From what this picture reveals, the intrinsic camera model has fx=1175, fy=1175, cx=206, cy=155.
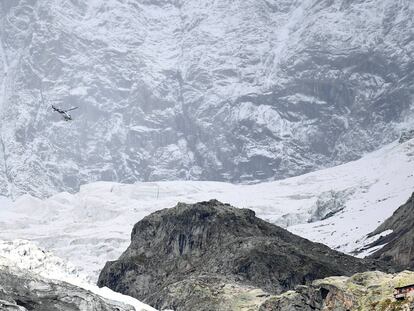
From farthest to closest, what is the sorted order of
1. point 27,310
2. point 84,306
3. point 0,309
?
→ point 84,306 → point 27,310 → point 0,309

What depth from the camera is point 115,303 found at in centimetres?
19512

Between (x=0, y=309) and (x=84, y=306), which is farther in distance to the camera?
(x=84, y=306)

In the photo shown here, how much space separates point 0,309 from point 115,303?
1310 inches

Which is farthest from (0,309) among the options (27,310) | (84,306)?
(84,306)

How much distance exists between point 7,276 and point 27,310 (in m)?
23.7

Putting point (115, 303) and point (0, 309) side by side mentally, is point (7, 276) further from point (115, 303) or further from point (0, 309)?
point (0, 309)

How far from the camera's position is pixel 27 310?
579 ft

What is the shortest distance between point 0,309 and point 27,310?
1192 centimetres

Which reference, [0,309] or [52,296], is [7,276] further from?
[0,309]

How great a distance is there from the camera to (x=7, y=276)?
199 metres

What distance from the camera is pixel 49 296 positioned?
193750mm

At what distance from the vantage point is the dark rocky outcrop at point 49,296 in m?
189

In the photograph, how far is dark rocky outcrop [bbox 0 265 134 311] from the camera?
619ft

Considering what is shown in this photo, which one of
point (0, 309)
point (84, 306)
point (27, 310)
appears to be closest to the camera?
point (0, 309)
